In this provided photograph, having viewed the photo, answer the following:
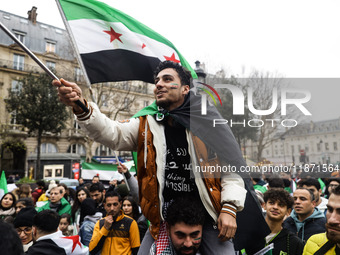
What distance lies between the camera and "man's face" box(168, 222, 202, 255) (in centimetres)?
223

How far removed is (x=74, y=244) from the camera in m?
3.93

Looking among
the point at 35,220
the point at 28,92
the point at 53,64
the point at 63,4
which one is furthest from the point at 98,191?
the point at 53,64

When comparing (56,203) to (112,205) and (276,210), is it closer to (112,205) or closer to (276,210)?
(112,205)

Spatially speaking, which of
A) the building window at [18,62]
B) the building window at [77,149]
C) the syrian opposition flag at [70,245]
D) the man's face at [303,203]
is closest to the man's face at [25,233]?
the syrian opposition flag at [70,245]

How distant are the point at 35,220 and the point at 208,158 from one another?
106 inches

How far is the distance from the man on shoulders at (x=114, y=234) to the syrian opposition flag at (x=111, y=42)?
7.01 ft

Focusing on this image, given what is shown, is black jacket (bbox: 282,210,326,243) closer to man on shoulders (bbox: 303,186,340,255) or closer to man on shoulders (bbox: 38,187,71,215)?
man on shoulders (bbox: 303,186,340,255)

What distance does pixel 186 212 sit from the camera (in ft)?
7.32

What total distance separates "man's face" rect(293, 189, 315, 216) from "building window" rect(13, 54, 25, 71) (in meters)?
42.6

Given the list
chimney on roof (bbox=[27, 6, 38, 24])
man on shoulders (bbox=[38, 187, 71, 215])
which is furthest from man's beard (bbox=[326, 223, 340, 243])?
chimney on roof (bbox=[27, 6, 38, 24])

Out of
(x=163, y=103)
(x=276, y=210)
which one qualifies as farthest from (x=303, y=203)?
(x=163, y=103)

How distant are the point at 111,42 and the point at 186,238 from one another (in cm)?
320

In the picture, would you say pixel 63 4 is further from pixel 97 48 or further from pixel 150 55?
pixel 150 55

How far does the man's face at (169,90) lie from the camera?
102 inches
